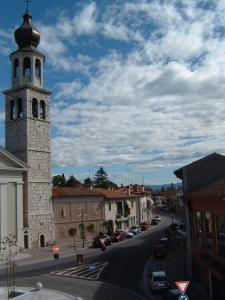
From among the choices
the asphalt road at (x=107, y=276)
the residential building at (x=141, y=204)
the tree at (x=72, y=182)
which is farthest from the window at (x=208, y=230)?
the tree at (x=72, y=182)

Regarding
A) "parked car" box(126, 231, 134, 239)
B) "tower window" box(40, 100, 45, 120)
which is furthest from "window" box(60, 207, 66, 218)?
"tower window" box(40, 100, 45, 120)

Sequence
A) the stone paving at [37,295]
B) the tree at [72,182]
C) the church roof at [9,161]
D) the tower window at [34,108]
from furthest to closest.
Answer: the tree at [72,182]
the tower window at [34,108]
the church roof at [9,161]
the stone paving at [37,295]

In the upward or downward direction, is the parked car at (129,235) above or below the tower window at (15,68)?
below

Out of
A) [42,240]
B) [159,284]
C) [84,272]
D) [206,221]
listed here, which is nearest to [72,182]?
[42,240]

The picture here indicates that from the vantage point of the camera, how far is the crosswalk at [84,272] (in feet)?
130

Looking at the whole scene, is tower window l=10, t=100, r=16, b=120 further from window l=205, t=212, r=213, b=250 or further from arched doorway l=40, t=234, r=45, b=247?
window l=205, t=212, r=213, b=250

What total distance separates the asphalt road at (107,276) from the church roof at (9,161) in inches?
556

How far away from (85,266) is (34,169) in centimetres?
2192

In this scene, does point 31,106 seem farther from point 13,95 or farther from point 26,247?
point 26,247

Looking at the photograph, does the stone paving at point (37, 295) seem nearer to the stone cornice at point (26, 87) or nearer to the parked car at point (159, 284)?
the parked car at point (159, 284)

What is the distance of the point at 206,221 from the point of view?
3067 cm

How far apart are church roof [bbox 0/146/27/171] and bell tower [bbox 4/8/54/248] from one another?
1.83 metres

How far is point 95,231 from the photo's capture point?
78375 millimetres

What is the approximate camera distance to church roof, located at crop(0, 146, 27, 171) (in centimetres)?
5822
